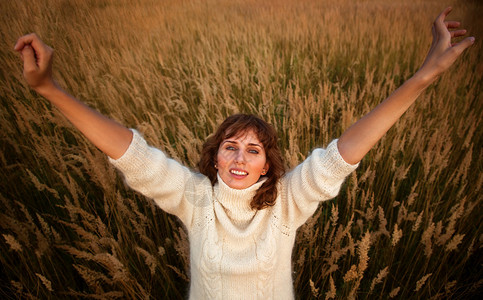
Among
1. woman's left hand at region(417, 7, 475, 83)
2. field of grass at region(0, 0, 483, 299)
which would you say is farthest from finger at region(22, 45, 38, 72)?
woman's left hand at region(417, 7, 475, 83)

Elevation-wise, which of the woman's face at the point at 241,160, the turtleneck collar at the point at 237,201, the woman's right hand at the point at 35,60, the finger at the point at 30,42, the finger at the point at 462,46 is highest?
the finger at the point at 30,42

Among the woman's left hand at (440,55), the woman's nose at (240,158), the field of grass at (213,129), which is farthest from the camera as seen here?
the field of grass at (213,129)

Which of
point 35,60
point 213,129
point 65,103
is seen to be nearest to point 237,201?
point 65,103

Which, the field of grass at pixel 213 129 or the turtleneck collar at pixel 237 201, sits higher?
the turtleneck collar at pixel 237 201

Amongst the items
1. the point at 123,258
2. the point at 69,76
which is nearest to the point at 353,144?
the point at 123,258

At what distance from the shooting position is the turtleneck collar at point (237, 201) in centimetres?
118

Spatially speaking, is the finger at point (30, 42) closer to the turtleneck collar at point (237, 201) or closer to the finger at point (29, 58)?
the finger at point (29, 58)

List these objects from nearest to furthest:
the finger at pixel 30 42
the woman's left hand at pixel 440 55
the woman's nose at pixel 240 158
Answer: the finger at pixel 30 42
the woman's left hand at pixel 440 55
the woman's nose at pixel 240 158

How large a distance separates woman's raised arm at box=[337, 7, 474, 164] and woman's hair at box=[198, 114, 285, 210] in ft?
1.05

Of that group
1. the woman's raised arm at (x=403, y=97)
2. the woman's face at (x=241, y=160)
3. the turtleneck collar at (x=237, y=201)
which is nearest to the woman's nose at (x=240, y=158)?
the woman's face at (x=241, y=160)

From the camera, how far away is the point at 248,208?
1.22 m

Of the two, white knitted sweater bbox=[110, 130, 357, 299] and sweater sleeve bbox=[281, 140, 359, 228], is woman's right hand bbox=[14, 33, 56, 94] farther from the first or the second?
sweater sleeve bbox=[281, 140, 359, 228]

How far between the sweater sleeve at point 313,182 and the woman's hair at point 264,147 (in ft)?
0.24

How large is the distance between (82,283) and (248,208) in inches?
39.9
